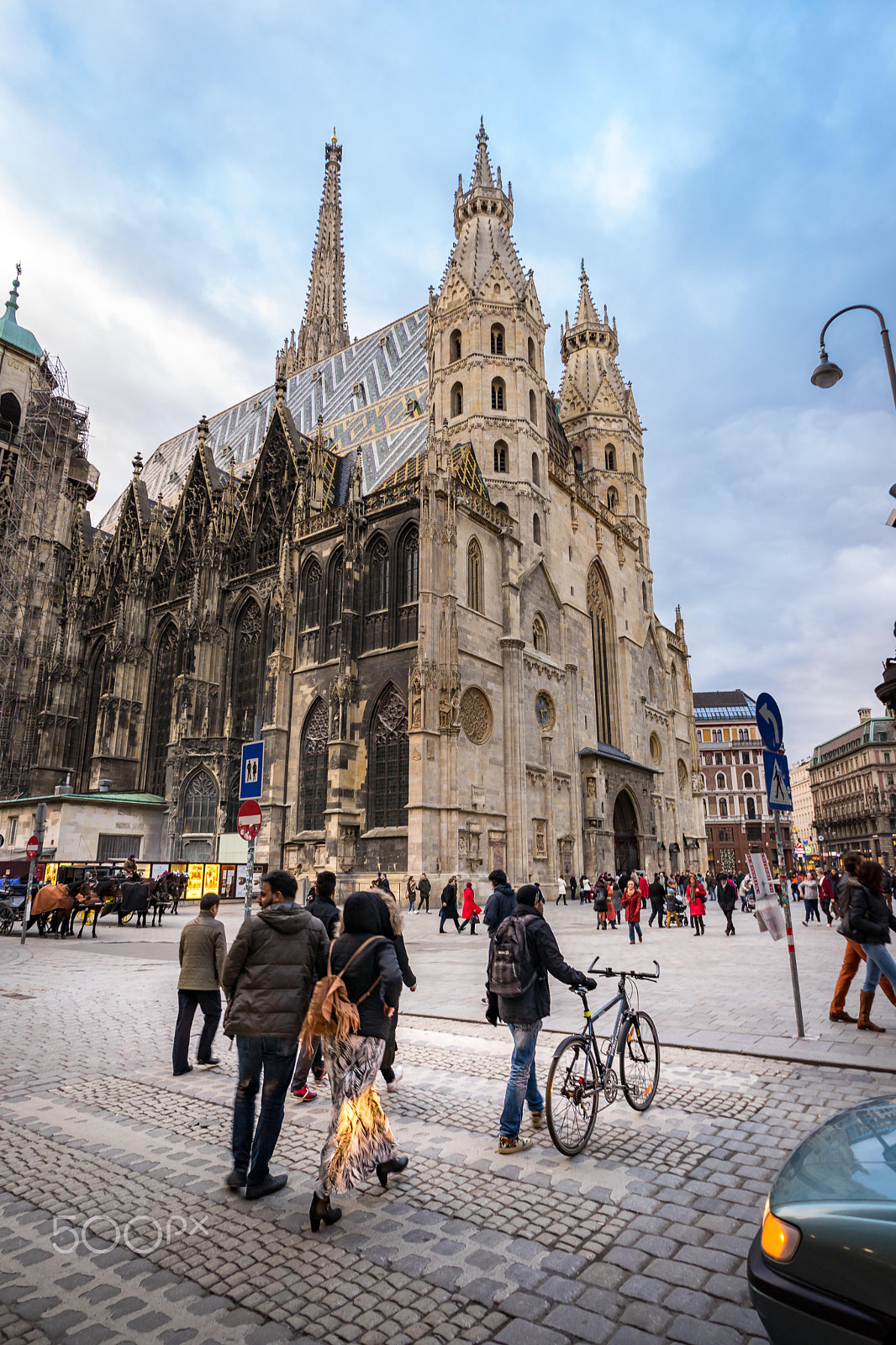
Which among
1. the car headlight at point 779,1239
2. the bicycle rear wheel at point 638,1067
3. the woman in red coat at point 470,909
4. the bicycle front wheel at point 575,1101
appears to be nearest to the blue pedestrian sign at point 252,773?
the bicycle rear wheel at point 638,1067

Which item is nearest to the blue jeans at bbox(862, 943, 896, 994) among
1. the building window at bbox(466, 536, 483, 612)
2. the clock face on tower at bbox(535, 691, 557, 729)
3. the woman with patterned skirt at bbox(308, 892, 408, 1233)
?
the woman with patterned skirt at bbox(308, 892, 408, 1233)

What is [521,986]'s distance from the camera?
4.82 meters

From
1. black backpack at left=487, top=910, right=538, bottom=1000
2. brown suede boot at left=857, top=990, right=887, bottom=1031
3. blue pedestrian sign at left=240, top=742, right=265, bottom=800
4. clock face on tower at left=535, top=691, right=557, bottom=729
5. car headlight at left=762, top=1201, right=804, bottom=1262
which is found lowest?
brown suede boot at left=857, top=990, right=887, bottom=1031

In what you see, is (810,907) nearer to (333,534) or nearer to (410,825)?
(410,825)

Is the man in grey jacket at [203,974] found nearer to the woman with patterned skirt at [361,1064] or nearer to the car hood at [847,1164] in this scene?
the woman with patterned skirt at [361,1064]

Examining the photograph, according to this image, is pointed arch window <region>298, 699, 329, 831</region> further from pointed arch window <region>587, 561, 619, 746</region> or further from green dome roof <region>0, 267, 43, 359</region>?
green dome roof <region>0, 267, 43, 359</region>

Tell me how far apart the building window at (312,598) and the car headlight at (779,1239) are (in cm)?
3101

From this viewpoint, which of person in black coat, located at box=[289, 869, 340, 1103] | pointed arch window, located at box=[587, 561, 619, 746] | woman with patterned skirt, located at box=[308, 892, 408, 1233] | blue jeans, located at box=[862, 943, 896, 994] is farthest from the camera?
pointed arch window, located at box=[587, 561, 619, 746]

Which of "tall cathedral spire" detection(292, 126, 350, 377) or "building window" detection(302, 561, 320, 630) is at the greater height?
"tall cathedral spire" detection(292, 126, 350, 377)

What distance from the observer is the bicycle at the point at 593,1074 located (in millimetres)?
4680

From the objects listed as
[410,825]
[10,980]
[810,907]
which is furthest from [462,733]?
[10,980]

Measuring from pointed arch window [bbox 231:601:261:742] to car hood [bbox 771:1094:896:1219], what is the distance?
33.2 metres

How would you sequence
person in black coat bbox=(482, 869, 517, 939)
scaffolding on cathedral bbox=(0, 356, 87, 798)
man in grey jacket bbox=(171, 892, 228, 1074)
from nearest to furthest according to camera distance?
man in grey jacket bbox=(171, 892, 228, 1074)
person in black coat bbox=(482, 869, 517, 939)
scaffolding on cathedral bbox=(0, 356, 87, 798)

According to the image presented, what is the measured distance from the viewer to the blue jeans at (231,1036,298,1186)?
13.7 ft
